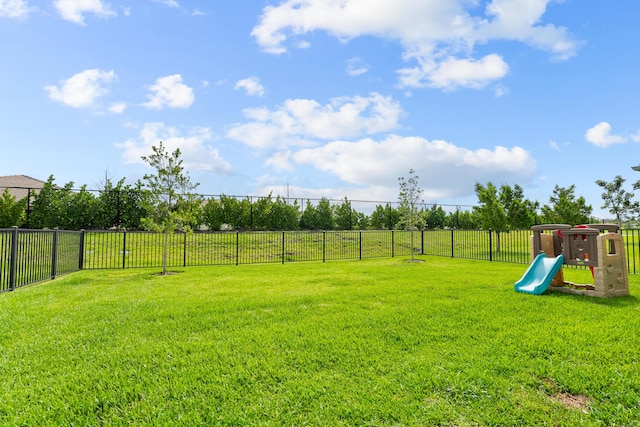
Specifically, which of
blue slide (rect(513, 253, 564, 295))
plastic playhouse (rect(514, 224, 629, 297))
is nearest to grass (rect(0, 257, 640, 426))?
blue slide (rect(513, 253, 564, 295))

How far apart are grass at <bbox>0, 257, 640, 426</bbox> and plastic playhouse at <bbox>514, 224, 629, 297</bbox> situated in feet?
2.20

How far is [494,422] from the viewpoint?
2.43m

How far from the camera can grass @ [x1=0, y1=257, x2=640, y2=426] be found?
102 inches

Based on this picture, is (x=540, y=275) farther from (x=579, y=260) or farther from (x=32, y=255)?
(x=32, y=255)

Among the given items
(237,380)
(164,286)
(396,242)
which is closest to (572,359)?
(237,380)

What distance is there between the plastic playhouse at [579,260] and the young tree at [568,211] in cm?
1783

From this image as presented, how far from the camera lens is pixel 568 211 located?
22.6m

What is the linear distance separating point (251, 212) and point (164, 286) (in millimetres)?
15778

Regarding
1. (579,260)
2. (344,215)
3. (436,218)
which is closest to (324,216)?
(344,215)

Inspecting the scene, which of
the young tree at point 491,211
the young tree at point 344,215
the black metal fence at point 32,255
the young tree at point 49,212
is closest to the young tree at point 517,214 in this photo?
the young tree at point 491,211

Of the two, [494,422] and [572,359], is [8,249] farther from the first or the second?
[572,359]

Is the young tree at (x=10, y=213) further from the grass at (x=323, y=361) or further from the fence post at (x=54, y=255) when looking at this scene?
the grass at (x=323, y=361)

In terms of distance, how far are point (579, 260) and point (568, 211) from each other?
1922 centimetres

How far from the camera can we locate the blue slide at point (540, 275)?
6600 millimetres
